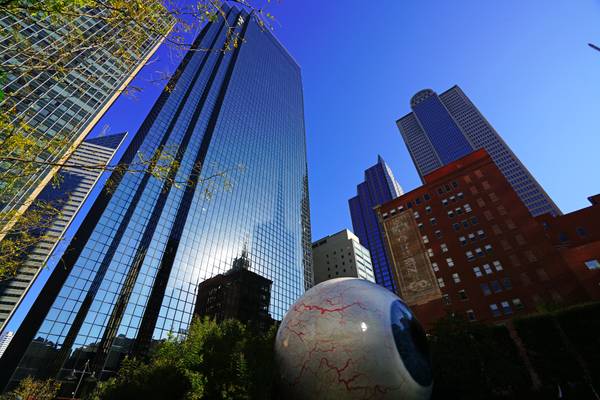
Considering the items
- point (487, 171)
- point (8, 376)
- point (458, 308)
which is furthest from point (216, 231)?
point (487, 171)

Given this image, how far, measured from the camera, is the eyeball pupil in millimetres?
6609

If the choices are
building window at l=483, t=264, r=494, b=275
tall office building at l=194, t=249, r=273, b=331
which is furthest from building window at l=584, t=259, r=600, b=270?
tall office building at l=194, t=249, r=273, b=331

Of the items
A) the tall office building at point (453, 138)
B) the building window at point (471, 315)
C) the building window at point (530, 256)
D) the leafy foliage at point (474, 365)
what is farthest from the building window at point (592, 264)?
the tall office building at point (453, 138)

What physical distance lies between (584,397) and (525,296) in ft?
→ 88.6

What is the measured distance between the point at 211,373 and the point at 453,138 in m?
181

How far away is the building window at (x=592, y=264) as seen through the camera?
34.0 meters

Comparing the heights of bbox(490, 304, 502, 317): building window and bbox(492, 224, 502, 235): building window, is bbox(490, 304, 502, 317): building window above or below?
below

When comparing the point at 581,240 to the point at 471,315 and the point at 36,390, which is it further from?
the point at 36,390

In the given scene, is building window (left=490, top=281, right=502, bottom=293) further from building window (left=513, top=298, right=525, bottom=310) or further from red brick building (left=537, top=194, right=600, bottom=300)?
red brick building (left=537, top=194, right=600, bottom=300)

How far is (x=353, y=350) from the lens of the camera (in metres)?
6.38

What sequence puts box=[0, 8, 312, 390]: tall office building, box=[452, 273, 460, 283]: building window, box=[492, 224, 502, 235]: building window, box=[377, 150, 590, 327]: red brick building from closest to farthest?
1. box=[377, 150, 590, 327]: red brick building
2. box=[492, 224, 502, 235]: building window
3. box=[452, 273, 460, 283]: building window
4. box=[0, 8, 312, 390]: tall office building

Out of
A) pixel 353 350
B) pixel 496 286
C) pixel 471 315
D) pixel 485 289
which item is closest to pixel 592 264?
pixel 496 286

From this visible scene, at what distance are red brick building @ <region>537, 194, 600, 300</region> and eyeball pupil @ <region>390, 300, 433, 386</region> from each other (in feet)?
135

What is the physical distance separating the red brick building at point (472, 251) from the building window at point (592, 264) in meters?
2.01
